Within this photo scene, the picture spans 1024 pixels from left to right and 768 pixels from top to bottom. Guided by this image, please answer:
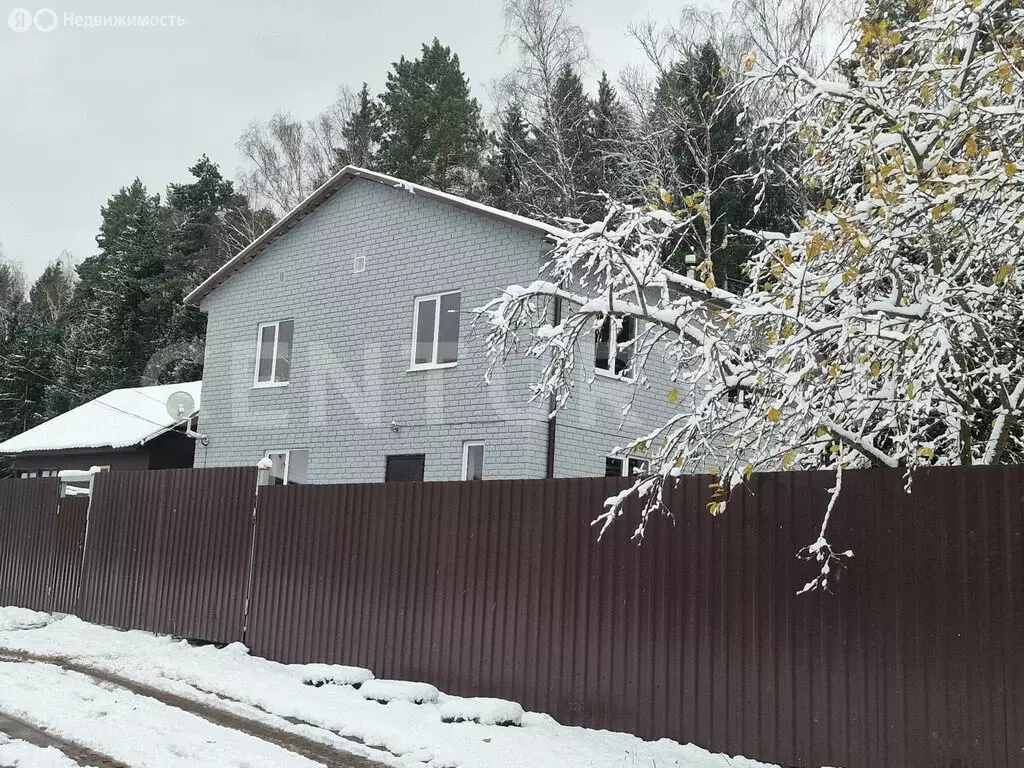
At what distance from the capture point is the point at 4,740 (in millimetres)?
6426

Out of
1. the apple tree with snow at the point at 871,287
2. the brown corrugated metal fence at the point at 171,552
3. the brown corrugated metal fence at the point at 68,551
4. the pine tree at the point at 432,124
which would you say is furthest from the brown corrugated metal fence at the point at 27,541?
the pine tree at the point at 432,124

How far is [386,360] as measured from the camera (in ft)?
51.2

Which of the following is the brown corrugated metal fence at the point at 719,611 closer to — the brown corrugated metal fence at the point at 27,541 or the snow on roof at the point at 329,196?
the snow on roof at the point at 329,196

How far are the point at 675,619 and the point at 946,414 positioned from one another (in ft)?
8.11

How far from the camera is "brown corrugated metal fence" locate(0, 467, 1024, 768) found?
579 cm

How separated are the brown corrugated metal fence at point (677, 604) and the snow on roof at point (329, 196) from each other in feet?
17.6

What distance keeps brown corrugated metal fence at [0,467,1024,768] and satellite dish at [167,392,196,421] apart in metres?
6.75

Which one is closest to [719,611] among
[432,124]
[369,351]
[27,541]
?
[369,351]

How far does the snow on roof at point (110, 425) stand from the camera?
2408cm

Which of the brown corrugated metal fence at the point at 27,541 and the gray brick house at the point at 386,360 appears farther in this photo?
the gray brick house at the point at 386,360

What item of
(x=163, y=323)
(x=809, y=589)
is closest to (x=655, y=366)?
(x=809, y=589)

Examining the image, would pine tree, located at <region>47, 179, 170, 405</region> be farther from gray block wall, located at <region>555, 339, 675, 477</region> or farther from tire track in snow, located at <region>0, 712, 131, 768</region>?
tire track in snow, located at <region>0, 712, 131, 768</region>

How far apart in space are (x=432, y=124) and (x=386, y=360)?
2262 cm

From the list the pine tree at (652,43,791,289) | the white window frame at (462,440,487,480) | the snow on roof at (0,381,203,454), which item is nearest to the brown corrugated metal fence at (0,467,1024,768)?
the white window frame at (462,440,487,480)
